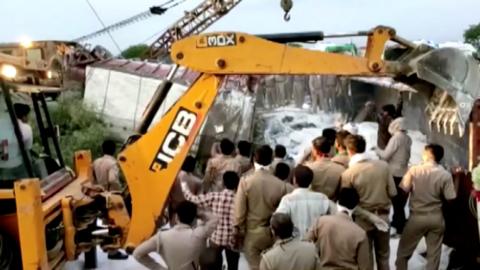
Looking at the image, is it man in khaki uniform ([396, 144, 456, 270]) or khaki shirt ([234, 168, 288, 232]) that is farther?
man in khaki uniform ([396, 144, 456, 270])

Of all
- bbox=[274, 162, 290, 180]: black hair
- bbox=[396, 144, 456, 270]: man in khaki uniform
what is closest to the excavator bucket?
bbox=[396, 144, 456, 270]: man in khaki uniform

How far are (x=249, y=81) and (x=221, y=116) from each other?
41.1 inches

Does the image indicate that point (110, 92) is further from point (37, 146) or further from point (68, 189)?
point (68, 189)

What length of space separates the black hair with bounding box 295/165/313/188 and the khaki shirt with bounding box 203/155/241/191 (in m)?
2.16

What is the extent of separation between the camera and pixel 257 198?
7891 mm

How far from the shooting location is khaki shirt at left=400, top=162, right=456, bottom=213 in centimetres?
834

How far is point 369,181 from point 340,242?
164 centimetres

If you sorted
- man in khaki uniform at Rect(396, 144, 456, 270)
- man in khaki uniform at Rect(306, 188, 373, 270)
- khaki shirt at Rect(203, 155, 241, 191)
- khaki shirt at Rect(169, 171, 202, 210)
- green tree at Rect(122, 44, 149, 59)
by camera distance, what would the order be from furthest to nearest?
1. green tree at Rect(122, 44, 149, 59)
2. khaki shirt at Rect(203, 155, 241, 191)
3. khaki shirt at Rect(169, 171, 202, 210)
4. man in khaki uniform at Rect(396, 144, 456, 270)
5. man in khaki uniform at Rect(306, 188, 373, 270)

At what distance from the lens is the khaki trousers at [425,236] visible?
28.1 ft

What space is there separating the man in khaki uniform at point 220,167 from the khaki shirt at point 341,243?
2759 millimetres

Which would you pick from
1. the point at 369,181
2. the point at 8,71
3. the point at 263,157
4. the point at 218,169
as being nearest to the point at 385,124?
the point at 218,169

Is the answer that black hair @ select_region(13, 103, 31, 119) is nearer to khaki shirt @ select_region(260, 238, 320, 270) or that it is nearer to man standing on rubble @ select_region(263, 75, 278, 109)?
khaki shirt @ select_region(260, 238, 320, 270)

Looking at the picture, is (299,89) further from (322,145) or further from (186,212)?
(186,212)

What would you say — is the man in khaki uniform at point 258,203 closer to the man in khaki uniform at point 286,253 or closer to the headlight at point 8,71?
the man in khaki uniform at point 286,253
